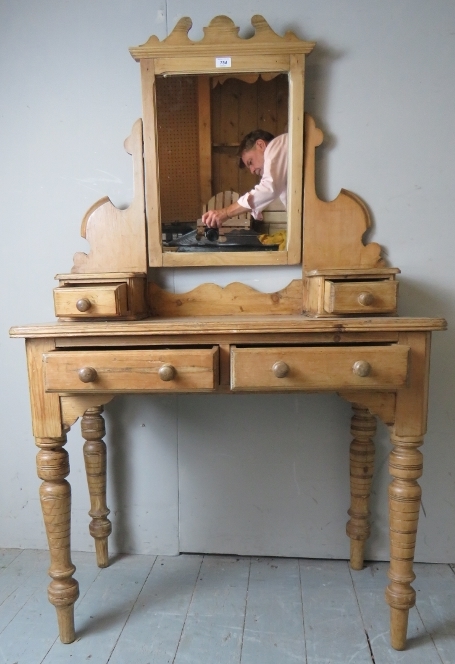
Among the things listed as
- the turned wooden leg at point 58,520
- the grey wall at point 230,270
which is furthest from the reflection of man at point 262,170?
the turned wooden leg at point 58,520

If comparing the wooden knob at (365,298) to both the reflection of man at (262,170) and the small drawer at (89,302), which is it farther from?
the small drawer at (89,302)

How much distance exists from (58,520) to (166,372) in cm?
54

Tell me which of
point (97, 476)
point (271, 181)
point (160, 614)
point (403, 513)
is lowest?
point (160, 614)

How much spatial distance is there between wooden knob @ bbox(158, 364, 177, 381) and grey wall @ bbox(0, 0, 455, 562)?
536 mm

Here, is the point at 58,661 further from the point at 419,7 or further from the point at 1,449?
the point at 419,7

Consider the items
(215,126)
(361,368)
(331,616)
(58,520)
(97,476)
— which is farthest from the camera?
(97,476)

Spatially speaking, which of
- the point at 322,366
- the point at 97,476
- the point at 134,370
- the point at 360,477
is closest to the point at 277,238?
the point at 322,366

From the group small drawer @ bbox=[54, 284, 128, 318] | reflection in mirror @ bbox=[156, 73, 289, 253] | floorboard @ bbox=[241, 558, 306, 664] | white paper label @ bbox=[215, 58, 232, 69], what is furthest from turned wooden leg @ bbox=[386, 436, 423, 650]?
white paper label @ bbox=[215, 58, 232, 69]

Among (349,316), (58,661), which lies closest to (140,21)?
(349,316)

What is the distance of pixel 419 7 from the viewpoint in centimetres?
152

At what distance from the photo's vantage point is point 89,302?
1.39m

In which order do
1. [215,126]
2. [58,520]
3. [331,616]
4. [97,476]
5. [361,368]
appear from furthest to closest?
1. [97,476]
2. [215,126]
3. [331,616]
4. [58,520]
5. [361,368]

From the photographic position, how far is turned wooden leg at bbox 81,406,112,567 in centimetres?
169

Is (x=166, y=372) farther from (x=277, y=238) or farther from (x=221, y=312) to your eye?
(x=277, y=238)
